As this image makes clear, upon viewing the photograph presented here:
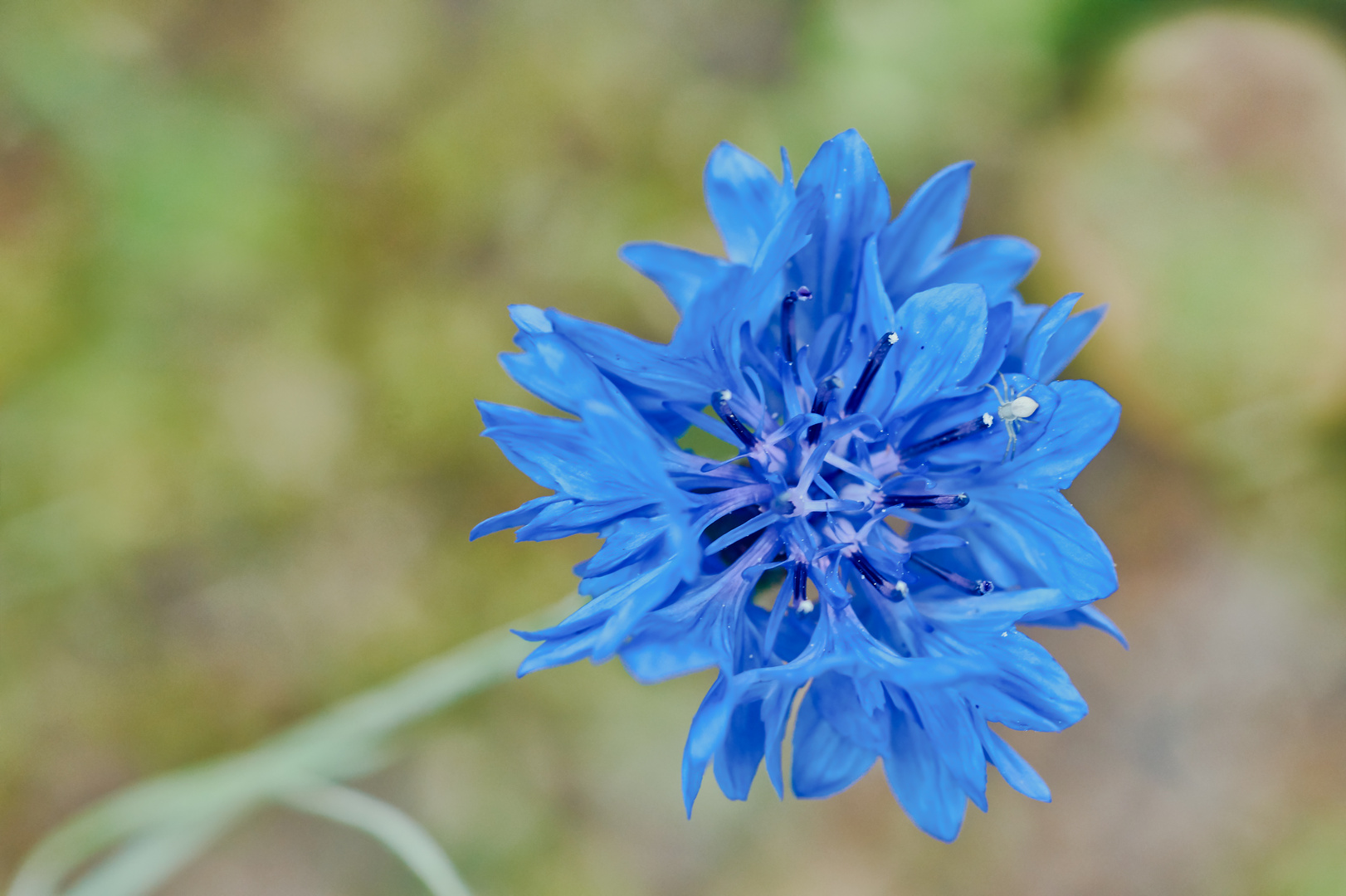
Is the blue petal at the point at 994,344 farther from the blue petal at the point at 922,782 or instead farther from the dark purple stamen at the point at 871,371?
the blue petal at the point at 922,782

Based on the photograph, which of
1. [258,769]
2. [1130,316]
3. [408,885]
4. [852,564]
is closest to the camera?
[852,564]

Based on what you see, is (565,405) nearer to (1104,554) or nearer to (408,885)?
(1104,554)

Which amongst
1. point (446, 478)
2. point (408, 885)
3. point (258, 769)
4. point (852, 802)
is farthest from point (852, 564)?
point (408, 885)

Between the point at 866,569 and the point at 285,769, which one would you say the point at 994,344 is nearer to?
the point at 866,569

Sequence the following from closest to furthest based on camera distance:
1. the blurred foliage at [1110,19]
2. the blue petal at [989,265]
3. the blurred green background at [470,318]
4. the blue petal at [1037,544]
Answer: the blue petal at [1037,544]
the blue petal at [989,265]
the blurred green background at [470,318]
the blurred foliage at [1110,19]

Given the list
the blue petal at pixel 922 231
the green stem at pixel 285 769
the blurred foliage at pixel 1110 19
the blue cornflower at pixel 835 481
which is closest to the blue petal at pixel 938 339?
the blue cornflower at pixel 835 481

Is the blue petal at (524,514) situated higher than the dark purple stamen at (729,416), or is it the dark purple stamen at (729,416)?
the dark purple stamen at (729,416)

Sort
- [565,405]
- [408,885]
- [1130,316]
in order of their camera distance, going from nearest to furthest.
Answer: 1. [565,405]
2. [408,885]
3. [1130,316]
